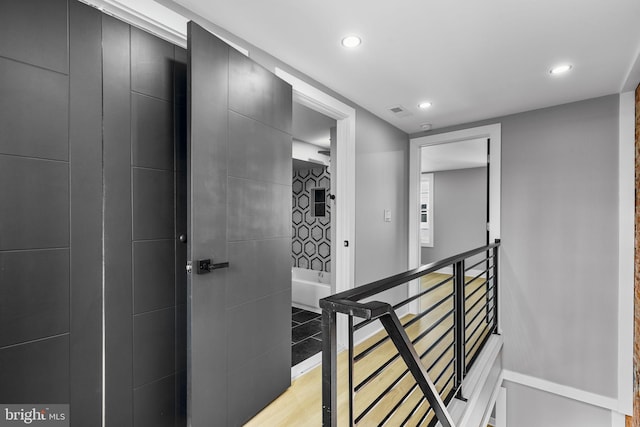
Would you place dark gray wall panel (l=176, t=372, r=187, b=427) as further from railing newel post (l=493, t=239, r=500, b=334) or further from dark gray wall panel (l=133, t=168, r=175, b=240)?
railing newel post (l=493, t=239, r=500, b=334)

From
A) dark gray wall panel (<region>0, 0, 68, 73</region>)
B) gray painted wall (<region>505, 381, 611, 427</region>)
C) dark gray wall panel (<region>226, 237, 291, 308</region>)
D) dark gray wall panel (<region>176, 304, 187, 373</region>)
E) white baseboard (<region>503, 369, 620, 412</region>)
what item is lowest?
gray painted wall (<region>505, 381, 611, 427</region>)

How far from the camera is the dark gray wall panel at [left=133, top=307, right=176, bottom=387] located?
4.49 feet

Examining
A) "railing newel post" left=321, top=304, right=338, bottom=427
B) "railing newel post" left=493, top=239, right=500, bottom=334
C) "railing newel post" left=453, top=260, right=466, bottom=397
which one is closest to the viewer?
"railing newel post" left=321, top=304, right=338, bottom=427

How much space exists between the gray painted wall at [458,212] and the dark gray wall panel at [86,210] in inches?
253

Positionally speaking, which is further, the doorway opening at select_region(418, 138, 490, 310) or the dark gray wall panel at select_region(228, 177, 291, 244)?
the doorway opening at select_region(418, 138, 490, 310)

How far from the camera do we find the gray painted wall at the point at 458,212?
245 inches

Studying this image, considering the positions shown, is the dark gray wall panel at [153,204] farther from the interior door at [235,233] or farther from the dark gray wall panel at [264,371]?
the dark gray wall panel at [264,371]

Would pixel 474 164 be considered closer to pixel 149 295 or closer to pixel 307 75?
pixel 307 75

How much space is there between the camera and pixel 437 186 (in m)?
6.82

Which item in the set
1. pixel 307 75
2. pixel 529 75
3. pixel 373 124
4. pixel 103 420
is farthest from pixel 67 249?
pixel 529 75

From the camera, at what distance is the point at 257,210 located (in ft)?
5.83

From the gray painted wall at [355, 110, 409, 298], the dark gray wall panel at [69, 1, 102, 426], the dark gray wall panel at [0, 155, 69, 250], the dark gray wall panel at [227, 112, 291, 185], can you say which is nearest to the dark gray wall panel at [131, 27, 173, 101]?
the dark gray wall panel at [69, 1, 102, 426]

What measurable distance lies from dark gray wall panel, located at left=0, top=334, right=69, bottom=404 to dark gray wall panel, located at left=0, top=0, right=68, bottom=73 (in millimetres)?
1051

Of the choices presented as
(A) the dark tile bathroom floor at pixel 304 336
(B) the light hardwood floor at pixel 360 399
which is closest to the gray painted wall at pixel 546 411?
(B) the light hardwood floor at pixel 360 399
